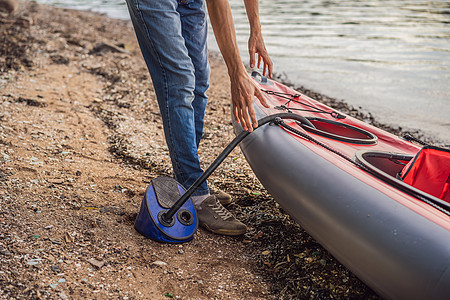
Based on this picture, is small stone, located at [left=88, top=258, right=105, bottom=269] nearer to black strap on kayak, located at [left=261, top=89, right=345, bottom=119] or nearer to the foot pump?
the foot pump

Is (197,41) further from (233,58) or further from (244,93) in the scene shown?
(244,93)

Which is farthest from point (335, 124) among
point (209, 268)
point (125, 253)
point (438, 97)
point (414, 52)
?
point (414, 52)

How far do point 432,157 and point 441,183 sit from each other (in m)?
0.13

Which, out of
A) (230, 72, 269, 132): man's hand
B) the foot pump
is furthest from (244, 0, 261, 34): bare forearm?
(230, 72, 269, 132): man's hand

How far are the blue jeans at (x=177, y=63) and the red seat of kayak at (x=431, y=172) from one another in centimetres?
106

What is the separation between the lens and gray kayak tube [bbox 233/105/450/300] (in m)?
1.45

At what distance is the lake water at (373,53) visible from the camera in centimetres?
548

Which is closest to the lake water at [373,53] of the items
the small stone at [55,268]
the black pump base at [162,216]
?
the black pump base at [162,216]

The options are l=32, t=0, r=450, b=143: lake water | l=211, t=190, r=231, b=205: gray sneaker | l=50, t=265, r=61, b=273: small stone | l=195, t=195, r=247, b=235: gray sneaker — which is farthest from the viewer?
l=32, t=0, r=450, b=143: lake water

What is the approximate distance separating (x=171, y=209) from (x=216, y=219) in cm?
34

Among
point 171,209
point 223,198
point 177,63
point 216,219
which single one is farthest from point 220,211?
point 177,63

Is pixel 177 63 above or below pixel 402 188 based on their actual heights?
above

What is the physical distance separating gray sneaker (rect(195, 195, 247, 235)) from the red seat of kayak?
89 centimetres

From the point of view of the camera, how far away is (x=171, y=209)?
2119 mm
